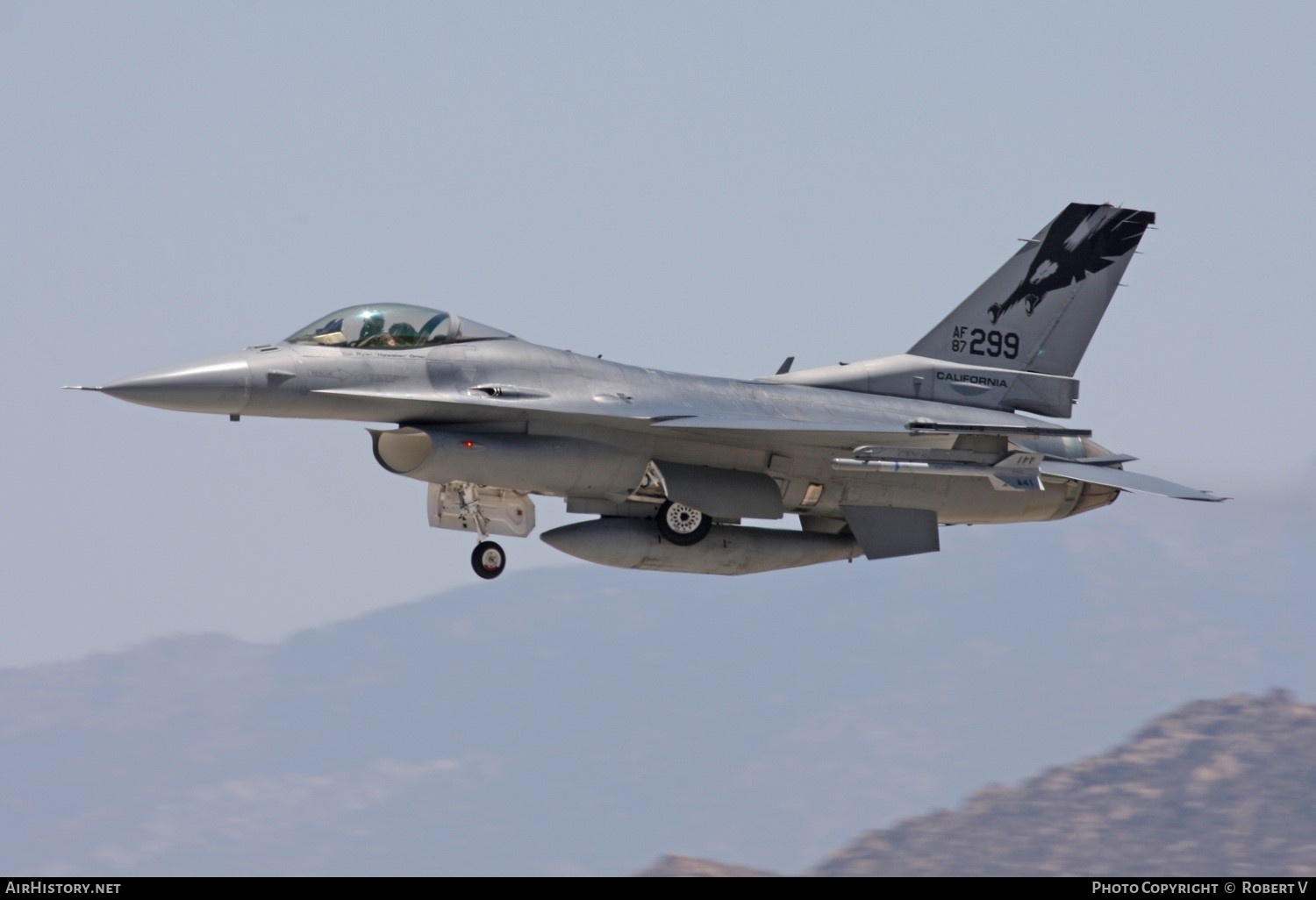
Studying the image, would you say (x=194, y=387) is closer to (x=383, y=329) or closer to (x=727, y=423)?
(x=383, y=329)

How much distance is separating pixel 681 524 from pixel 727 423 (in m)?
1.60

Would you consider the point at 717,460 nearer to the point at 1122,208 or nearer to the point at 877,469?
the point at 877,469

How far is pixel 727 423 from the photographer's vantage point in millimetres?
19469

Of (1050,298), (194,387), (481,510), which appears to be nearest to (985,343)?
(1050,298)

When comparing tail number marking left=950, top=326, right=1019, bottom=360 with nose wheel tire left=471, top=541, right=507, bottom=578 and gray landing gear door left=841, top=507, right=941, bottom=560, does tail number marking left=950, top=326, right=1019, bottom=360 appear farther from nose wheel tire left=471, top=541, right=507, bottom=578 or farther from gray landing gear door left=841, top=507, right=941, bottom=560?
nose wheel tire left=471, top=541, right=507, bottom=578

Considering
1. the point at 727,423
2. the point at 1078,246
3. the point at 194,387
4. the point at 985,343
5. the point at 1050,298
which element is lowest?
the point at 727,423

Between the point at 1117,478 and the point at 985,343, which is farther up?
the point at 985,343

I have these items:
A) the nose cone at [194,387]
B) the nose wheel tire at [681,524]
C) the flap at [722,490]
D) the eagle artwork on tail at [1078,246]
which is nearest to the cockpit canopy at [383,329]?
the nose cone at [194,387]

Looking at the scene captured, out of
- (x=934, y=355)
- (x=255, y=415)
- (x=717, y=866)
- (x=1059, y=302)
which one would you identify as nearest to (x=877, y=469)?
(x=934, y=355)

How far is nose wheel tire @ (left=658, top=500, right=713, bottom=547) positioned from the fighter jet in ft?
0.07

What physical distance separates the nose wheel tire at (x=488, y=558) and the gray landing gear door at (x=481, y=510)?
126 millimetres

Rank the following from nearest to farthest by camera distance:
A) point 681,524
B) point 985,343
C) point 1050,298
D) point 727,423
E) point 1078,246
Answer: point 727,423 < point 681,524 < point 985,343 < point 1050,298 < point 1078,246

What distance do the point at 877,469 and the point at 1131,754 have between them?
12202 cm

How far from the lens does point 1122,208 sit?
23750mm
